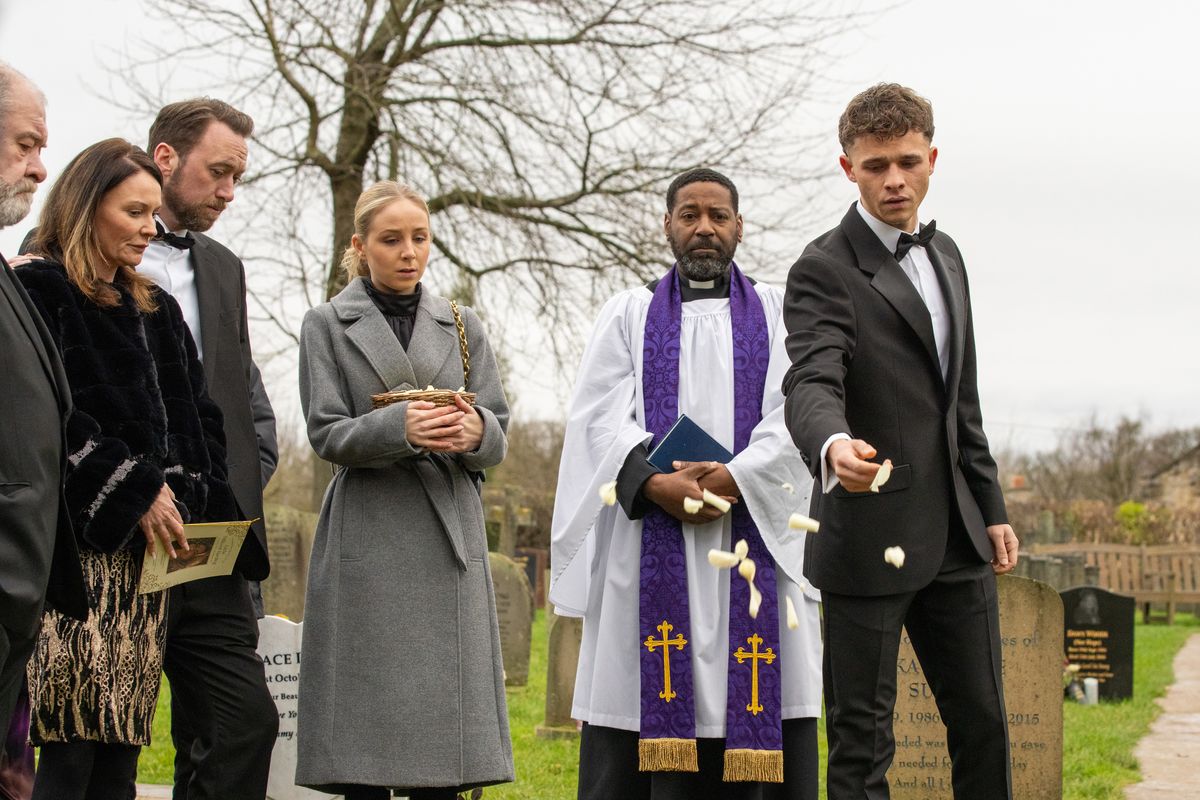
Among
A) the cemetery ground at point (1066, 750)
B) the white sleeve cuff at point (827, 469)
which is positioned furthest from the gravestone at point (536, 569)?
the white sleeve cuff at point (827, 469)

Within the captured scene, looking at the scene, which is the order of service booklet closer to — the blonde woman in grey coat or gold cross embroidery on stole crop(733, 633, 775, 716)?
the blonde woman in grey coat

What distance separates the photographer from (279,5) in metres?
13.7

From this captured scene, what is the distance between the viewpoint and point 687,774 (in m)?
4.70

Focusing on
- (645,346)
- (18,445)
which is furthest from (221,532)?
(645,346)

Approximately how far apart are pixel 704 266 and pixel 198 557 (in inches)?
80.4

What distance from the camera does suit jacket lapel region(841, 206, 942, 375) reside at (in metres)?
3.85

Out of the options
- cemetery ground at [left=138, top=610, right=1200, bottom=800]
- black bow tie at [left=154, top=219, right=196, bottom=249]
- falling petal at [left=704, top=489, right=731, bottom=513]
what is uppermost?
black bow tie at [left=154, top=219, right=196, bottom=249]

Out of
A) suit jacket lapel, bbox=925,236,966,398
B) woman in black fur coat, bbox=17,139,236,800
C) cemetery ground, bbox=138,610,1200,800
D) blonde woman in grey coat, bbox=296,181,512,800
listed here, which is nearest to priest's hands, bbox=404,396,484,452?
blonde woman in grey coat, bbox=296,181,512,800

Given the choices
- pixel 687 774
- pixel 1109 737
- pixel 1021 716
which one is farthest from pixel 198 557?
pixel 1109 737

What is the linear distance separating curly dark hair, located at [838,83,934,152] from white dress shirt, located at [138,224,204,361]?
2154 mm

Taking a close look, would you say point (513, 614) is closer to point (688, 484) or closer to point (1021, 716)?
point (1021, 716)

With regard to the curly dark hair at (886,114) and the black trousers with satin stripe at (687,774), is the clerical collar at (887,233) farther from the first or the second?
the black trousers with satin stripe at (687,774)

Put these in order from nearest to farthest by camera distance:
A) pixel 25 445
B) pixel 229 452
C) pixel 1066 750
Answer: pixel 25 445 < pixel 229 452 < pixel 1066 750

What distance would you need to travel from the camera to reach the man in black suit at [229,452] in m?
4.11
